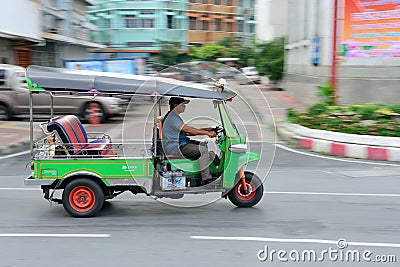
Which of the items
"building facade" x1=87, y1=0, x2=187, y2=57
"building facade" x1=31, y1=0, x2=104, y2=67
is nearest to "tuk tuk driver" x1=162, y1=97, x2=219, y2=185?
"building facade" x1=31, y1=0, x2=104, y2=67

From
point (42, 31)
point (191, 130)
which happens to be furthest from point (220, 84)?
point (42, 31)

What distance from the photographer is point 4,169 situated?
11.2m

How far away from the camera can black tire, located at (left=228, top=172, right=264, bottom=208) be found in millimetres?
7531

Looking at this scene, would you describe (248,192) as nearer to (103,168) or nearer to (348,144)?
(103,168)

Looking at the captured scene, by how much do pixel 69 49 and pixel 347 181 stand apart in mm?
33029

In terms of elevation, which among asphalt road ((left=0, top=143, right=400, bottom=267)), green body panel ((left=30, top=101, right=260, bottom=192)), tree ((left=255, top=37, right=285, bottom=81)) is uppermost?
tree ((left=255, top=37, right=285, bottom=81))

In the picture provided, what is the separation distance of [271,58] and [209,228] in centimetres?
2877

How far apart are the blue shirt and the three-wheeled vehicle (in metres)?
0.08

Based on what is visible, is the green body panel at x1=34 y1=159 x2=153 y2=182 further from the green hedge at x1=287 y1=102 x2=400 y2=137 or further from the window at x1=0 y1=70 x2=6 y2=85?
the window at x1=0 y1=70 x2=6 y2=85

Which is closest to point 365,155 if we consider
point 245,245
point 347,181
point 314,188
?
point 347,181

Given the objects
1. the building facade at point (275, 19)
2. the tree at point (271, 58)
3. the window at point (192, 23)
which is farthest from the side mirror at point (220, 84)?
the window at point (192, 23)

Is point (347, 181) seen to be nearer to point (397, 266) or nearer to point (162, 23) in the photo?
point (397, 266)

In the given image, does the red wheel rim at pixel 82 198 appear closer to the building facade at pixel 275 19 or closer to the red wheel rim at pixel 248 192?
the red wheel rim at pixel 248 192

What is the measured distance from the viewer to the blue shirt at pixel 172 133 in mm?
7062
